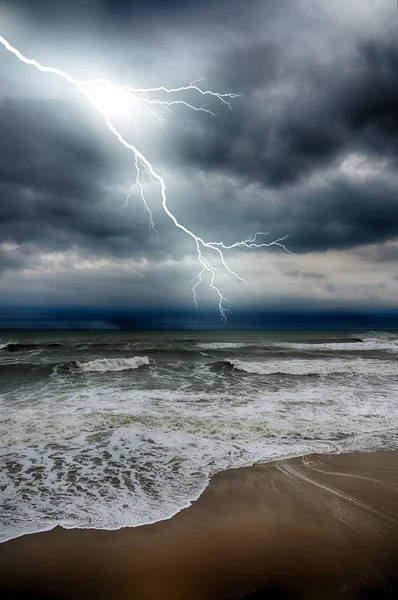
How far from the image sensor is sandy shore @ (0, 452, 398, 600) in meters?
3.03

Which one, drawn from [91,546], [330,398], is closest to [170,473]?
[91,546]

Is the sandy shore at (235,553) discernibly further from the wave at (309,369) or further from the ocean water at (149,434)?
the wave at (309,369)

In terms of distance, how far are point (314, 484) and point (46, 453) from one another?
15.9 ft

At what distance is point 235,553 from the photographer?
11.6 ft

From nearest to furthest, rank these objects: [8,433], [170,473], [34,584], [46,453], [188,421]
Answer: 1. [34,584]
2. [170,473]
3. [46,453]
4. [8,433]
5. [188,421]

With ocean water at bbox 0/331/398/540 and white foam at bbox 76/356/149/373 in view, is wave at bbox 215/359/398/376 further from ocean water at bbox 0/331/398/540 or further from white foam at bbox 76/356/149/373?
white foam at bbox 76/356/149/373

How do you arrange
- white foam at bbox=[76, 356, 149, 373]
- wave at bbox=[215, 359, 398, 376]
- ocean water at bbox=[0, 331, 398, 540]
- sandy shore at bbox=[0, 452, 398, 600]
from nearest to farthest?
Result: sandy shore at bbox=[0, 452, 398, 600] < ocean water at bbox=[0, 331, 398, 540] < wave at bbox=[215, 359, 398, 376] < white foam at bbox=[76, 356, 149, 373]

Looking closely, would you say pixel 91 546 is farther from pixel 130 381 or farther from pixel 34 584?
pixel 130 381

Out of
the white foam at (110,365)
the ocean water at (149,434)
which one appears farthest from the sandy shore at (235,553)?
the white foam at (110,365)

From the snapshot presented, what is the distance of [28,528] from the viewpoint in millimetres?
3994

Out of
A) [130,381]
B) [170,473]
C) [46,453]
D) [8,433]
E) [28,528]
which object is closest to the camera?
[28,528]

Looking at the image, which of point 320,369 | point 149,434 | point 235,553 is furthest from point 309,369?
point 235,553

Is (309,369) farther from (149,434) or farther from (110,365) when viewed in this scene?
(149,434)

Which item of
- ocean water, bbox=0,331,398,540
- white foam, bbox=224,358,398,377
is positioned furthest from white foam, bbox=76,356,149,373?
white foam, bbox=224,358,398,377
